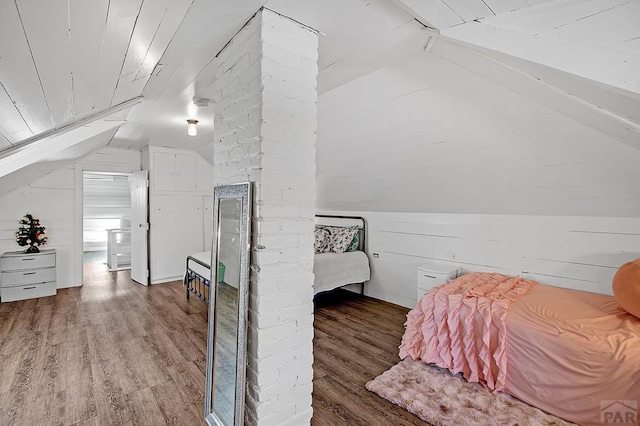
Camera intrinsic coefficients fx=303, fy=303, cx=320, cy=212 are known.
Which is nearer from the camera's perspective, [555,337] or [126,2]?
[126,2]

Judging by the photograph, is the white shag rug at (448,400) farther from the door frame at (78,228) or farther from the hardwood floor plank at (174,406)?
the door frame at (78,228)

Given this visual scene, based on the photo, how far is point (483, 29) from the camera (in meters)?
1.53

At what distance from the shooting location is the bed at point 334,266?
12.5 ft

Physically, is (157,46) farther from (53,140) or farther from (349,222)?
(349,222)

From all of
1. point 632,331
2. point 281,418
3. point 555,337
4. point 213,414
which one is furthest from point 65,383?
point 632,331

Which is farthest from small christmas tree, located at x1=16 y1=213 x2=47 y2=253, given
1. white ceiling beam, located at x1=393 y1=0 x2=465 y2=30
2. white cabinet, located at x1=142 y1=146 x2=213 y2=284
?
white ceiling beam, located at x1=393 y1=0 x2=465 y2=30

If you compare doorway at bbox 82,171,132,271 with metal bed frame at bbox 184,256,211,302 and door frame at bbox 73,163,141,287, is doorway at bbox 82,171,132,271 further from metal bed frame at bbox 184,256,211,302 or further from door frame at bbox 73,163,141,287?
metal bed frame at bbox 184,256,211,302

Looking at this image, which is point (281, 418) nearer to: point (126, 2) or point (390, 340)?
point (390, 340)

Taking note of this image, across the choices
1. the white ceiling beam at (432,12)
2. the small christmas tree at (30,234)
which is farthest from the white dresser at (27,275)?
the white ceiling beam at (432,12)

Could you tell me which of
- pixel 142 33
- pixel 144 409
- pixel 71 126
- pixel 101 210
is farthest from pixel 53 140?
pixel 101 210

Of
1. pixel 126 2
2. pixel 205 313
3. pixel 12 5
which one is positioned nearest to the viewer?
pixel 12 5

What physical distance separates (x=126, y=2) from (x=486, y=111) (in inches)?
88.4

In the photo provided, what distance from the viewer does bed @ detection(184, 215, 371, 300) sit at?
382cm

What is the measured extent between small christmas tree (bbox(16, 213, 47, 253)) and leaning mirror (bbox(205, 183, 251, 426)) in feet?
14.1
